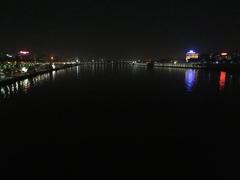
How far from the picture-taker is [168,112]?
17016mm

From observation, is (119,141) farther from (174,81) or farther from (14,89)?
(174,81)

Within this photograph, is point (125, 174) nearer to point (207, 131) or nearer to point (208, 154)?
point (208, 154)

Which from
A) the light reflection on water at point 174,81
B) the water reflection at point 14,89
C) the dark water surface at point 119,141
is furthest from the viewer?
the light reflection on water at point 174,81

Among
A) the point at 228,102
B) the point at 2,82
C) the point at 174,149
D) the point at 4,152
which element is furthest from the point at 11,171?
the point at 2,82

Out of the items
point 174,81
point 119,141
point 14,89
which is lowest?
point 174,81

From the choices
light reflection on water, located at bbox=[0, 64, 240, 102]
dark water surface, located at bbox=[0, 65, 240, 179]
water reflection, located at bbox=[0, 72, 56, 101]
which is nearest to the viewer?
dark water surface, located at bbox=[0, 65, 240, 179]

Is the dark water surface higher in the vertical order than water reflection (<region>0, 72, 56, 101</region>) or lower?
higher

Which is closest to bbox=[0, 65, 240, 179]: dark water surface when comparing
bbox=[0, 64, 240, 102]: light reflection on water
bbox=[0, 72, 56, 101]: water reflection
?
bbox=[0, 72, 56, 101]: water reflection

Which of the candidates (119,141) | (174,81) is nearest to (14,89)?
(119,141)

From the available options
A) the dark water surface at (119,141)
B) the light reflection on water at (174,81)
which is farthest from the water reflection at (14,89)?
the dark water surface at (119,141)

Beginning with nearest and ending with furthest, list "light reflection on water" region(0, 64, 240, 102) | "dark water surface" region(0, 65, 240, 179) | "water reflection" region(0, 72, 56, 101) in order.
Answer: "dark water surface" region(0, 65, 240, 179)
"water reflection" region(0, 72, 56, 101)
"light reflection on water" region(0, 64, 240, 102)

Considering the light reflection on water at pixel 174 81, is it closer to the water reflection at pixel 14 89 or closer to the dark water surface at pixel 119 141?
the water reflection at pixel 14 89

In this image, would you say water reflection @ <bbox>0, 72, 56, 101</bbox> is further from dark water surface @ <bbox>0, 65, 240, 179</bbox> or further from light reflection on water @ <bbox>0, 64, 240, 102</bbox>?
dark water surface @ <bbox>0, 65, 240, 179</bbox>

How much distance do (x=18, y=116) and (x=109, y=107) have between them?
5928mm
